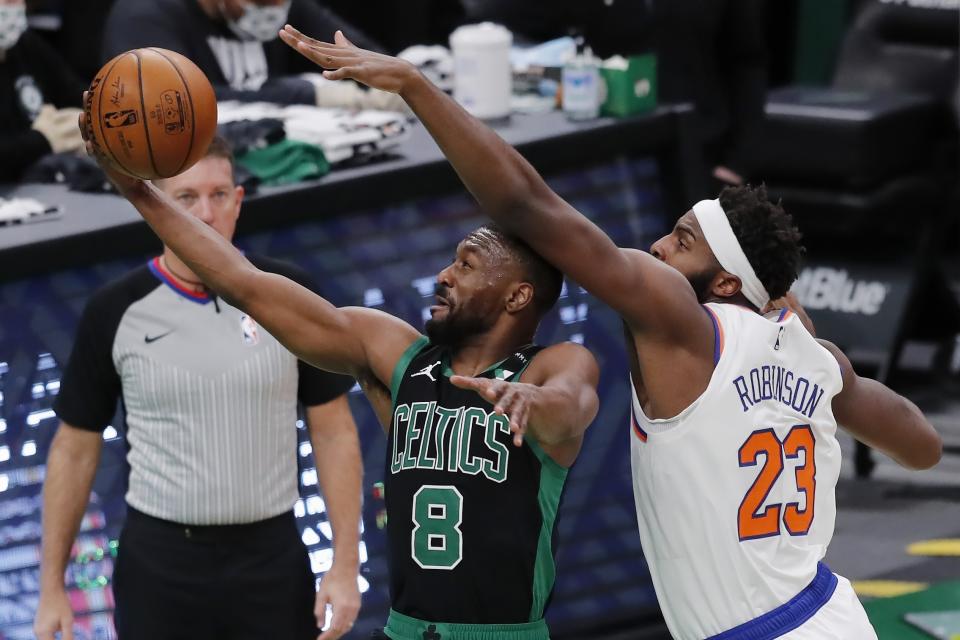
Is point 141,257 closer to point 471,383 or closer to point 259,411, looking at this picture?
point 259,411

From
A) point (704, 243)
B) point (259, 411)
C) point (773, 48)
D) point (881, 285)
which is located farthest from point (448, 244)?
point (773, 48)

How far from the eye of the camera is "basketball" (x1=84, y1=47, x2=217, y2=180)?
3.43 metres

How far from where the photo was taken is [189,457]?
416cm

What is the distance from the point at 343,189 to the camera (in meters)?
5.02

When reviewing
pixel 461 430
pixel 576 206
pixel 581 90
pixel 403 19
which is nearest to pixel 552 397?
pixel 461 430

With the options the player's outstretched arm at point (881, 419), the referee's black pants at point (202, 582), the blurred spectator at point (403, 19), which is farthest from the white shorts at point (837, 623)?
the blurred spectator at point (403, 19)

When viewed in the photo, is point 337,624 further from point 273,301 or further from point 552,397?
point 552,397

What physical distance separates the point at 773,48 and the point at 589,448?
5.91 m

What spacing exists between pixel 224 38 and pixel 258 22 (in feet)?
0.45

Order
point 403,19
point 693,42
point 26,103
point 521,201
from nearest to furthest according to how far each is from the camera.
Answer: point 521,201
point 26,103
point 693,42
point 403,19

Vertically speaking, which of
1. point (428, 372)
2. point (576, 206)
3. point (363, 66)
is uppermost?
point (363, 66)

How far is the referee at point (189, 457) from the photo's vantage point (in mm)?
4152

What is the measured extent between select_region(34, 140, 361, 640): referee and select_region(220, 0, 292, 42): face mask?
1.42 meters

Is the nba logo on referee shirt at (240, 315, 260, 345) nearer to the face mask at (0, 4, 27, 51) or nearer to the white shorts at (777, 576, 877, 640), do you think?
the white shorts at (777, 576, 877, 640)
